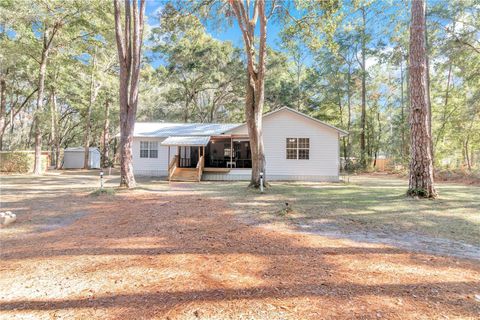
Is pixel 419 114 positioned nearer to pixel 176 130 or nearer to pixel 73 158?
pixel 176 130

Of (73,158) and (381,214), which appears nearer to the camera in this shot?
(381,214)

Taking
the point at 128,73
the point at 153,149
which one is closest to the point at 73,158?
the point at 153,149

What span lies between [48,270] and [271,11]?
12.0 m

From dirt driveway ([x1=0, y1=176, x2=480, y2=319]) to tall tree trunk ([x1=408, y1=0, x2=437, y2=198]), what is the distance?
18.4 ft

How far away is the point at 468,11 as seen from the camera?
16.4 metres

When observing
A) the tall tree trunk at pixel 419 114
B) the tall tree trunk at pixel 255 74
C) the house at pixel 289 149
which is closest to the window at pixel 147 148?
the house at pixel 289 149

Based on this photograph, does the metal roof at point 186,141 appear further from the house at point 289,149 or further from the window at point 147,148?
the window at point 147,148

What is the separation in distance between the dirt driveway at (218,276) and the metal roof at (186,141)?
10516 mm

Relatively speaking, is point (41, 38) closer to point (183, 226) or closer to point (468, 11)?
point (183, 226)

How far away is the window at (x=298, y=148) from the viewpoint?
1584cm

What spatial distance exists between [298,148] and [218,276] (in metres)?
13.7

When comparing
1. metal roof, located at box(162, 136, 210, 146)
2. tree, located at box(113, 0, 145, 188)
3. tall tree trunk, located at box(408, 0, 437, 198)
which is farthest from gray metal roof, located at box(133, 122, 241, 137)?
tall tree trunk, located at box(408, 0, 437, 198)

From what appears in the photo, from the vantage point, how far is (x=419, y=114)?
8.09 m

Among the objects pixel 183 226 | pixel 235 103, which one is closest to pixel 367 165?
pixel 235 103
